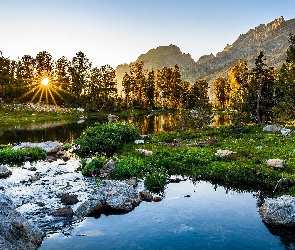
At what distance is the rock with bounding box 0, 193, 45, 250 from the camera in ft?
36.7

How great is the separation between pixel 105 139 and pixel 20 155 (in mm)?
8512

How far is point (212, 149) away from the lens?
28250 mm

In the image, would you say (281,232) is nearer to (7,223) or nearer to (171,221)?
(171,221)

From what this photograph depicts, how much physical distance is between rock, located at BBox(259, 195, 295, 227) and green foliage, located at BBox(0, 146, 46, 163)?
22.6 meters

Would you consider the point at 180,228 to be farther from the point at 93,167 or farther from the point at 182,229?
the point at 93,167

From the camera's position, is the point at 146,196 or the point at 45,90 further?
the point at 45,90

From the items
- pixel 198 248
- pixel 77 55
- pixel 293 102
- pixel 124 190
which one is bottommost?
pixel 198 248

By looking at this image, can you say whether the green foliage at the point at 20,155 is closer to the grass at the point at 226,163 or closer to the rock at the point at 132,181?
the grass at the point at 226,163

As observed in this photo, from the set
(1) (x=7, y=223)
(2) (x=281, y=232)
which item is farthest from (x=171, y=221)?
(1) (x=7, y=223)

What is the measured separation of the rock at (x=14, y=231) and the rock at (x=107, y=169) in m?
10.4

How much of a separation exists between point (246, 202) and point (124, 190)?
7.05m

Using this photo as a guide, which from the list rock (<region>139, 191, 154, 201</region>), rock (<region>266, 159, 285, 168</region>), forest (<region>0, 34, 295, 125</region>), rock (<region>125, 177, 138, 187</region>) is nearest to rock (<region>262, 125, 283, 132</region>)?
rock (<region>266, 159, 285, 168</region>)

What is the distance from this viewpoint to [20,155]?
2988cm

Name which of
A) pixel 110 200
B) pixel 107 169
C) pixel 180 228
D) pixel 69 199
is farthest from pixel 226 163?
pixel 69 199
